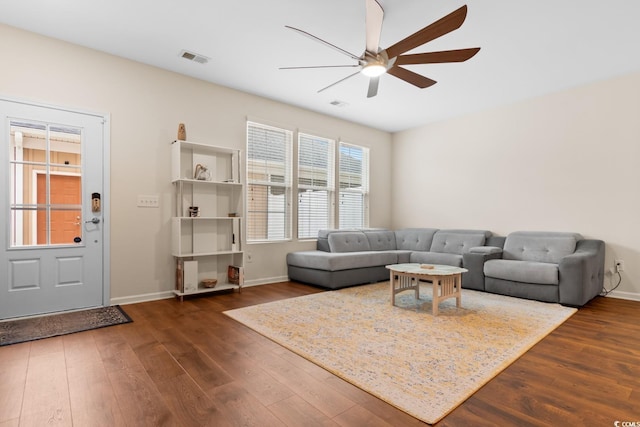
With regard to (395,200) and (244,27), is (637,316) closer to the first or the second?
(395,200)

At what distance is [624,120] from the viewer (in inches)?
169

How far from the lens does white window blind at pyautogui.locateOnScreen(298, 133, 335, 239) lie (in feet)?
18.6

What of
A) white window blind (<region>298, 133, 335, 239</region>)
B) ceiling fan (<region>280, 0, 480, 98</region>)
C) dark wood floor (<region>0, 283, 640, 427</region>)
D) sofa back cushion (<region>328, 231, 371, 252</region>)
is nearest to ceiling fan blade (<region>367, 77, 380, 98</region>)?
ceiling fan (<region>280, 0, 480, 98</region>)

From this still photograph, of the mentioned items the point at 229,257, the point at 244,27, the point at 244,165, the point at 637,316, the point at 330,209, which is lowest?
the point at 637,316

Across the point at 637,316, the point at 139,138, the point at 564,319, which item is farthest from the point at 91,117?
the point at 637,316

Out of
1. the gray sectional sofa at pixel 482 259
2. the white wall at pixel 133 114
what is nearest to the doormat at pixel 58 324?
the white wall at pixel 133 114

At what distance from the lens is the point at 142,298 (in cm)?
400

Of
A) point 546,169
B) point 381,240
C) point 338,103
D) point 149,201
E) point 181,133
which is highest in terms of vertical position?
point 338,103

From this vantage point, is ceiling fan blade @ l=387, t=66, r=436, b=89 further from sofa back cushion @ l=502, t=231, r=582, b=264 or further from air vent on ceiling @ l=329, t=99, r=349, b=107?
sofa back cushion @ l=502, t=231, r=582, b=264

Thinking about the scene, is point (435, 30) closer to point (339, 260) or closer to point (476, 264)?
point (339, 260)

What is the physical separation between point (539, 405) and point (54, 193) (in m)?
4.50

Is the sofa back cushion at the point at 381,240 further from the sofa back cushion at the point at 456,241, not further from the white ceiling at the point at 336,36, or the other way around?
the white ceiling at the point at 336,36

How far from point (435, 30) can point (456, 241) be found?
150 inches

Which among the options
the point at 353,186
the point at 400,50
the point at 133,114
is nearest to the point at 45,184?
the point at 133,114
